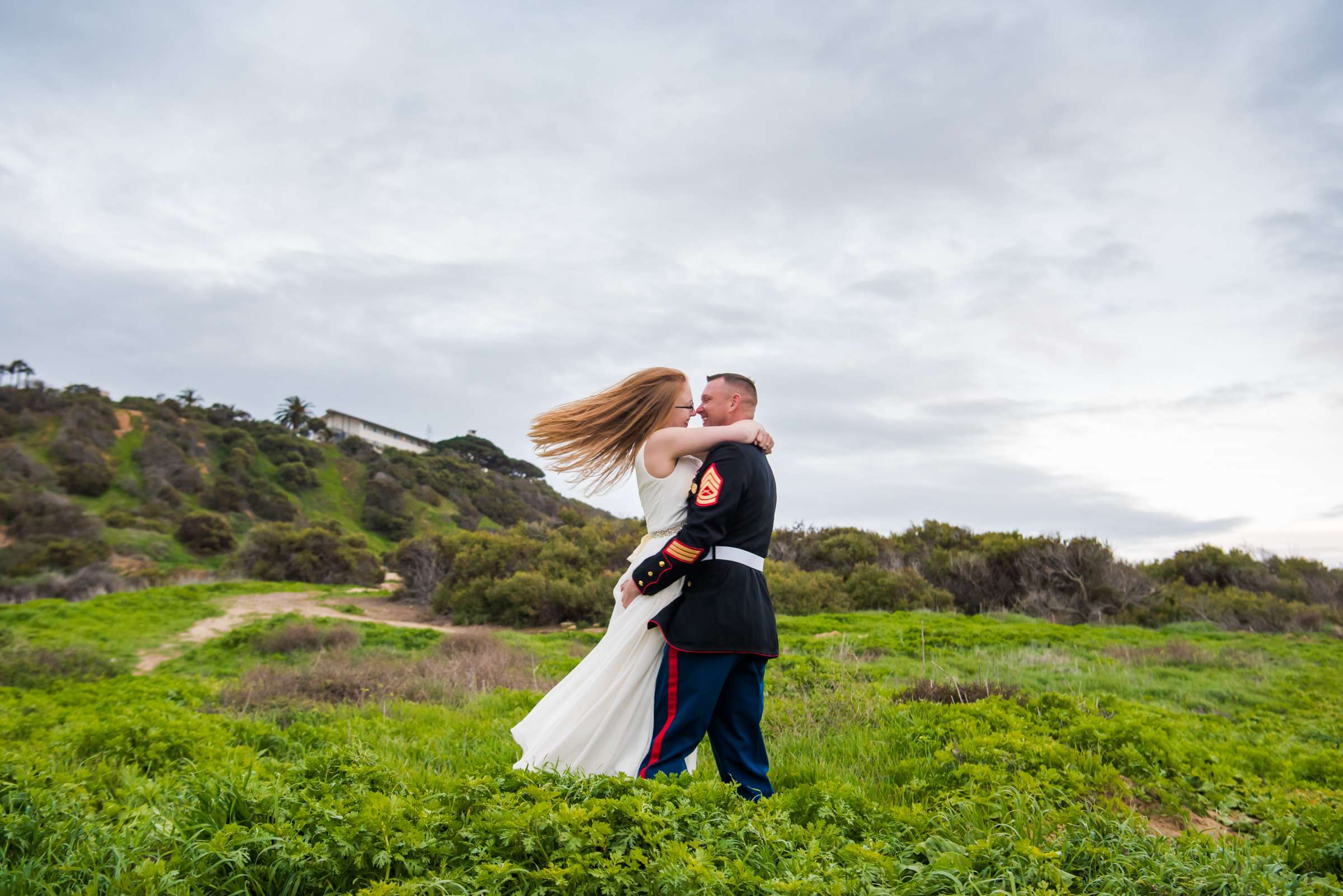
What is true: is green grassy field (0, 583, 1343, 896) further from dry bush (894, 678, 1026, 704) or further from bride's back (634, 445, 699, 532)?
bride's back (634, 445, 699, 532)

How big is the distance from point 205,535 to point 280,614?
22298 mm

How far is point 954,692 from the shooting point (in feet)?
22.6

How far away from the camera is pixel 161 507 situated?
36906 mm

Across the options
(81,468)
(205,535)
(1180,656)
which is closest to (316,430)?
(81,468)

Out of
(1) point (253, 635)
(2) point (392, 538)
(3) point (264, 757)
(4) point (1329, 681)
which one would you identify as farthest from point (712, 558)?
(2) point (392, 538)

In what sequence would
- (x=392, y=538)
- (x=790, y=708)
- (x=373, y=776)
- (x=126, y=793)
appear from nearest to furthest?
(x=373, y=776)
(x=126, y=793)
(x=790, y=708)
(x=392, y=538)

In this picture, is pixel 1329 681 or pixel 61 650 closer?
pixel 1329 681

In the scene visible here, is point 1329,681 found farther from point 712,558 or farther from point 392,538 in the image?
point 392,538

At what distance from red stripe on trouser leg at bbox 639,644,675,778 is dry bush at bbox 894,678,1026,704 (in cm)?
360

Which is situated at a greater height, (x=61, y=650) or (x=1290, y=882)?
(x=1290, y=882)

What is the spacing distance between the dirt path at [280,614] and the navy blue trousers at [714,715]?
1192 centimetres

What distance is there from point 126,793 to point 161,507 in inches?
1557

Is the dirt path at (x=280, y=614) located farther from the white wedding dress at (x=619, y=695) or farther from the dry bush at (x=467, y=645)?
the white wedding dress at (x=619, y=695)

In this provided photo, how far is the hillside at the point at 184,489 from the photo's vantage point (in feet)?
102
